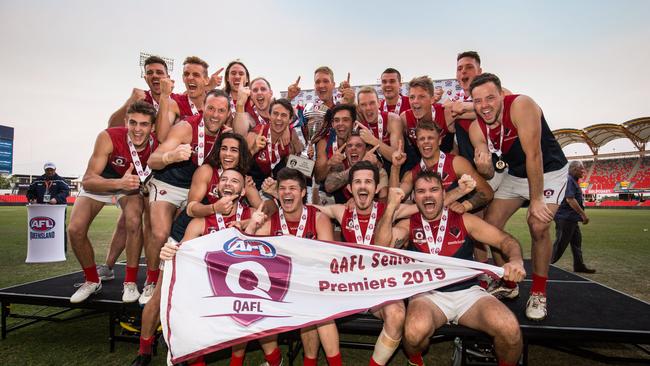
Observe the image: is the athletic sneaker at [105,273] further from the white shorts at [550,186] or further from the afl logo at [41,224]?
the white shorts at [550,186]

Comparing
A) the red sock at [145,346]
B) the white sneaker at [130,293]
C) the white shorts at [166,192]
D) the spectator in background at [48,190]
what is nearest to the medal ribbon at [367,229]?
the white shorts at [166,192]

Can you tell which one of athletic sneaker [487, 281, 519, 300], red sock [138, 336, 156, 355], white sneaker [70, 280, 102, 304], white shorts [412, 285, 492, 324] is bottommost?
red sock [138, 336, 156, 355]

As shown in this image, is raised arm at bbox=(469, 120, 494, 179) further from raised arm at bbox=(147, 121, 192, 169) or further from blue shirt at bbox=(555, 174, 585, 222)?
blue shirt at bbox=(555, 174, 585, 222)

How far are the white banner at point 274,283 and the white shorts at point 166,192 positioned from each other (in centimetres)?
138

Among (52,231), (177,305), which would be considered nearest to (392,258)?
(177,305)

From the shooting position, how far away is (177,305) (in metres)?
3.05

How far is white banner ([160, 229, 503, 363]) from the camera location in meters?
2.99

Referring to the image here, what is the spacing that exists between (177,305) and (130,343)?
1727 millimetres

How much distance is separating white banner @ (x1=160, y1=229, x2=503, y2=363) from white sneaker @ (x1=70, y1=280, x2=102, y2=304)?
5.08ft

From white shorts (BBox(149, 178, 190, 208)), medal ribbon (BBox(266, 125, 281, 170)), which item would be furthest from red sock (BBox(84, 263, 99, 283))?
medal ribbon (BBox(266, 125, 281, 170))

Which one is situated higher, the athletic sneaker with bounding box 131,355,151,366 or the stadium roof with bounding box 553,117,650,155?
the stadium roof with bounding box 553,117,650,155

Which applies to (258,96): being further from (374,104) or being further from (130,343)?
(130,343)

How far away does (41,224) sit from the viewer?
26.1 ft

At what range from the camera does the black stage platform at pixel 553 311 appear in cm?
316
